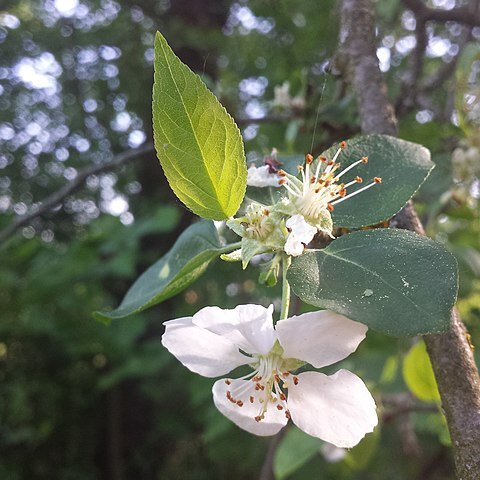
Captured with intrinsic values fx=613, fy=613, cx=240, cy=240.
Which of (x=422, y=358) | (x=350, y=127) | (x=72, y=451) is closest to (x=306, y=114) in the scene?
(x=350, y=127)

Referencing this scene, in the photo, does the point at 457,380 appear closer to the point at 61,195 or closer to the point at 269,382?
the point at 269,382

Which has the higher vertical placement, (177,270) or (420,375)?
(177,270)

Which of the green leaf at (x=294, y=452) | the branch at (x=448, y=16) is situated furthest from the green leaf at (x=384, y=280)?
the branch at (x=448, y=16)

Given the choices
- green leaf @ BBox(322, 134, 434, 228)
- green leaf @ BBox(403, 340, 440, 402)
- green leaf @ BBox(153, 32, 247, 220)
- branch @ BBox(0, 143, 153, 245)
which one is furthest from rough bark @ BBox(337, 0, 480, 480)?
branch @ BBox(0, 143, 153, 245)

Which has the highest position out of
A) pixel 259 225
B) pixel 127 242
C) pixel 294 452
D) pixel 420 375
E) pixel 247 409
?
pixel 259 225

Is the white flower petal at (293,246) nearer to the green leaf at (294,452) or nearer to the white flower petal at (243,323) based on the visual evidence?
the white flower petal at (243,323)

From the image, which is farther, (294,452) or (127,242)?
(127,242)

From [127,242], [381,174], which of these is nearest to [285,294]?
[381,174]
